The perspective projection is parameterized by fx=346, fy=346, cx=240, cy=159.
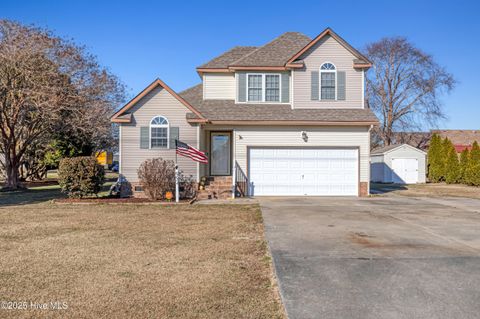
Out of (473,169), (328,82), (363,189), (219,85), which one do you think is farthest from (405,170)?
(219,85)

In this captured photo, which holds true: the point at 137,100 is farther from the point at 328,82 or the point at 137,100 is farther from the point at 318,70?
the point at 328,82

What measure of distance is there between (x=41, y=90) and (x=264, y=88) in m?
11.8

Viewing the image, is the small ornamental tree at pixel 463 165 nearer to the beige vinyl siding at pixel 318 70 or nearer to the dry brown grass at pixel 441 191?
the dry brown grass at pixel 441 191

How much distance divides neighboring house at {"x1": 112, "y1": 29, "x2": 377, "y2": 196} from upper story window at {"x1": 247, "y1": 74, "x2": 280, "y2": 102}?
5 cm

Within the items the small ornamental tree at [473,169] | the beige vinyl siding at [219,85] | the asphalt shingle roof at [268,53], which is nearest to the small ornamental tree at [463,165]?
the small ornamental tree at [473,169]

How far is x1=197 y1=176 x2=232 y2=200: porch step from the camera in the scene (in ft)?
50.3

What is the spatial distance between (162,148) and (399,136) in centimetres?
3408

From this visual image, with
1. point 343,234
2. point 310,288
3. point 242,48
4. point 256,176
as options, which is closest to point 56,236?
point 310,288

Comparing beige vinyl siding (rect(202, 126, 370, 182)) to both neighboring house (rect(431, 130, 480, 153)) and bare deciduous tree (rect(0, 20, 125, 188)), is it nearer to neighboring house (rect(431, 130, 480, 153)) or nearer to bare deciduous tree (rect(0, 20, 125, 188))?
bare deciduous tree (rect(0, 20, 125, 188))

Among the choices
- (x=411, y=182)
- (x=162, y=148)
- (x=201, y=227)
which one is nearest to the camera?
(x=201, y=227)

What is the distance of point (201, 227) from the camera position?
874 cm

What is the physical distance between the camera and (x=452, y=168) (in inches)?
1101

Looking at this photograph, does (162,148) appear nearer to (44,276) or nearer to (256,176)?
(256,176)

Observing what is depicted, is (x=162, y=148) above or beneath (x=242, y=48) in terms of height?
beneath
